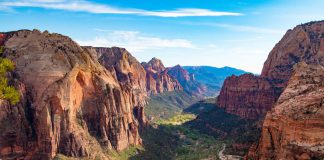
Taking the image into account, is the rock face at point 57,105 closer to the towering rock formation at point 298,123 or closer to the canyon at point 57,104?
the canyon at point 57,104

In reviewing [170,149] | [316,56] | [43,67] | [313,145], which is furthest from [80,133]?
[316,56]

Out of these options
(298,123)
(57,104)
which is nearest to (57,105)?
(57,104)

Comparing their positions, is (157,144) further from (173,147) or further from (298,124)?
(298,124)

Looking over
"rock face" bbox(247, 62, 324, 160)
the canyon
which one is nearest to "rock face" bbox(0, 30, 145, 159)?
the canyon

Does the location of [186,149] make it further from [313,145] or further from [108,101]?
[313,145]

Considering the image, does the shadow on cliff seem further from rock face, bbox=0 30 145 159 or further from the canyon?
rock face, bbox=0 30 145 159

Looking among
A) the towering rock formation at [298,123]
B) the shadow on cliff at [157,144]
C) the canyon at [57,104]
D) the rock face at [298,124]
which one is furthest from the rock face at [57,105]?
the rock face at [298,124]
